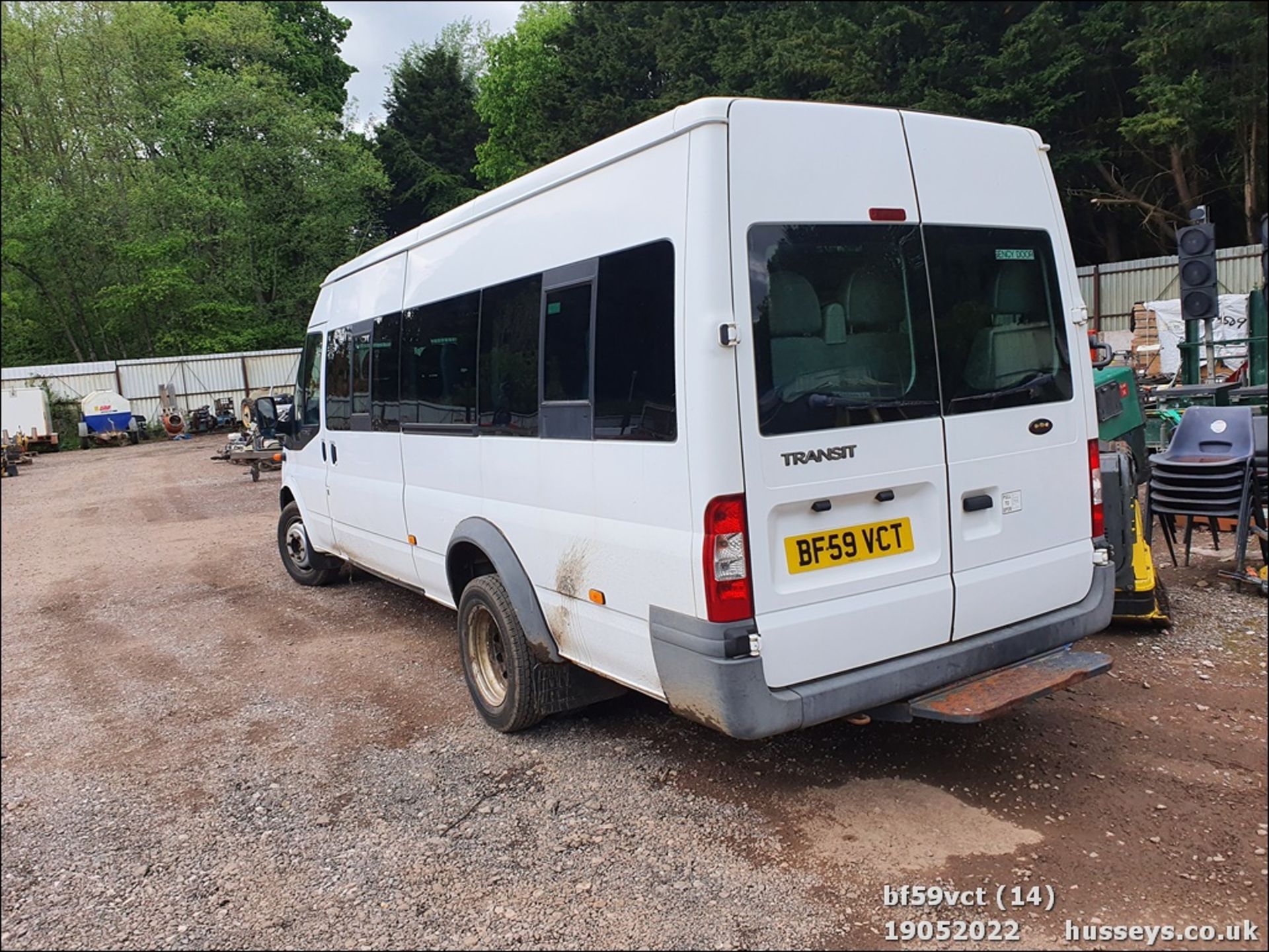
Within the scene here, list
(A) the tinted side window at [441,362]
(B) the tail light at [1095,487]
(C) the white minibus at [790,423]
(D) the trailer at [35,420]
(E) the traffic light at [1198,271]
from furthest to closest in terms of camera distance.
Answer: (D) the trailer at [35,420] < (E) the traffic light at [1198,271] < (A) the tinted side window at [441,362] < (B) the tail light at [1095,487] < (C) the white minibus at [790,423]

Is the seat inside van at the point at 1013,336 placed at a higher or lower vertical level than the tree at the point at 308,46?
lower

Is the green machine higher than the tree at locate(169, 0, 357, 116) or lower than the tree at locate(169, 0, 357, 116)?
lower

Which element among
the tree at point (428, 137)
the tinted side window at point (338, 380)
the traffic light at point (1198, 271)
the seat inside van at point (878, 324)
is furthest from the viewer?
the tree at point (428, 137)

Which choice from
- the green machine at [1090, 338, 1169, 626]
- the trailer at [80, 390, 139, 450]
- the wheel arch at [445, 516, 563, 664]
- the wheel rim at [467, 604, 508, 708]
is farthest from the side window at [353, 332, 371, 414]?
the trailer at [80, 390, 139, 450]

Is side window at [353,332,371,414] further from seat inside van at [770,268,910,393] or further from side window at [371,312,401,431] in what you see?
seat inside van at [770,268,910,393]

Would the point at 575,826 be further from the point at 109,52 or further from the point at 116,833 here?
the point at 109,52

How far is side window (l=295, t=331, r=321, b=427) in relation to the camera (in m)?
6.54

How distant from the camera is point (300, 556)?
7797 millimetres

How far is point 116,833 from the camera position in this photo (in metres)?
3.58

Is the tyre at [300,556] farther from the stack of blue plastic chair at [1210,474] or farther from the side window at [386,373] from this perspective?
the stack of blue plastic chair at [1210,474]

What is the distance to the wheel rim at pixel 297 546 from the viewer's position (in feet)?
24.8

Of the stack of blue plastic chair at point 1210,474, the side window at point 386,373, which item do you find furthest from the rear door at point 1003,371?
the side window at point 386,373

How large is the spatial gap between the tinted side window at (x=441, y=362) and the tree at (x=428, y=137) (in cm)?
3733

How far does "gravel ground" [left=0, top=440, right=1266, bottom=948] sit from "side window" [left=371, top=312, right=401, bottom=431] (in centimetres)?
158
